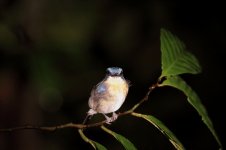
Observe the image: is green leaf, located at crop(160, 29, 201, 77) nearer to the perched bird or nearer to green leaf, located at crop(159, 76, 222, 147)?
green leaf, located at crop(159, 76, 222, 147)

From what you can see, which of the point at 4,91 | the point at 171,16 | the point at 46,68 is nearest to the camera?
the point at 46,68

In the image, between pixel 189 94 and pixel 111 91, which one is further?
pixel 189 94

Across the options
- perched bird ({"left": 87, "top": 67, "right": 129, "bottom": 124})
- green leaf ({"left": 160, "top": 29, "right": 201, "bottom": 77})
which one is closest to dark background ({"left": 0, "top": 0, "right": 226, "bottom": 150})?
green leaf ({"left": 160, "top": 29, "right": 201, "bottom": 77})

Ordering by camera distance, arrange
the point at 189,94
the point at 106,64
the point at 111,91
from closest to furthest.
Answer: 1. the point at 111,91
2. the point at 189,94
3. the point at 106,64

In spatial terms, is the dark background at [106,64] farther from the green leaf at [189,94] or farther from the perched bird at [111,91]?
the perched bird at [111,91]

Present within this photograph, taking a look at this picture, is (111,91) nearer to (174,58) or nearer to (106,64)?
(174,58)

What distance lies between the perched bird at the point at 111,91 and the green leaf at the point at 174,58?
0.19 metres

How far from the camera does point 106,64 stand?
14.8 feet

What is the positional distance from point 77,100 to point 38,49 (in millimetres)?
1120

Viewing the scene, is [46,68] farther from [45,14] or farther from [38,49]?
[45,14]

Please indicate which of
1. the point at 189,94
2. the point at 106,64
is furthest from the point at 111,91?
the point at 106,64

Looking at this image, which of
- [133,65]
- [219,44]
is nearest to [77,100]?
[133,65]

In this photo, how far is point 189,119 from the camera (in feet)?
15.7

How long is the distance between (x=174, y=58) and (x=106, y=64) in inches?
115
